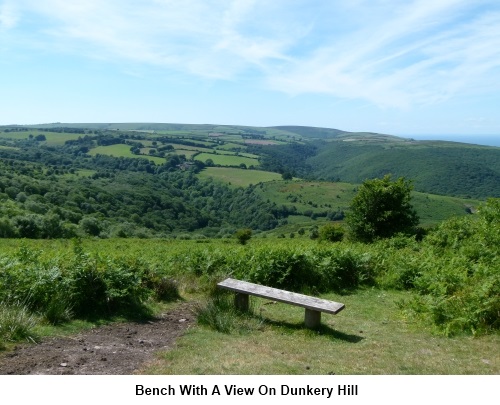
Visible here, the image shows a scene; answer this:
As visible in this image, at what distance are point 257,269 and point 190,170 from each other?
502ft

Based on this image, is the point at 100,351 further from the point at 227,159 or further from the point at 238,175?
the point at 227,159

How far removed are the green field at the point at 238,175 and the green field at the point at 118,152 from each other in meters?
23.4

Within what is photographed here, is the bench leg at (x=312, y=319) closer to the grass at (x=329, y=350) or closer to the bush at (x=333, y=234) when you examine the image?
the grass at (x=329, y=350)

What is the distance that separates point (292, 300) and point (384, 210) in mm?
23060

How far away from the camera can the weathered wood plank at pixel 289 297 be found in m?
7.45

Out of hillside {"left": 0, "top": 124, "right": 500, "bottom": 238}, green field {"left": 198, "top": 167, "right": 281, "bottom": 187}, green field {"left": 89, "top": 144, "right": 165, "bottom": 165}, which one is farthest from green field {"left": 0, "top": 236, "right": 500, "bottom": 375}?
green field {"left": 89, "top": 144, "right": 165, "bottom": 165}

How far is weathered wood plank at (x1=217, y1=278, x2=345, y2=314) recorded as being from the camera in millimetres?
7453

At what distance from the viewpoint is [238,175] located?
157 meters

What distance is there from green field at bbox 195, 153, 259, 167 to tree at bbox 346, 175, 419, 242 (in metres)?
146

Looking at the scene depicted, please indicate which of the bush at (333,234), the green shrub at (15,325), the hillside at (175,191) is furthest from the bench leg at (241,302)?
the hillside at (175,191)

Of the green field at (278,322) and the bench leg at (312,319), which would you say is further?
the bench leg at (312,319)

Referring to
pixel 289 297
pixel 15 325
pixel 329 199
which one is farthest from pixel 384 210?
pixel 329 199

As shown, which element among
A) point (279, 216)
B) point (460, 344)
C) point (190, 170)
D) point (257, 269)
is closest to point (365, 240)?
point (257, 269)

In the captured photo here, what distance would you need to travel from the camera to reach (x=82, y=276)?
7.88 m
